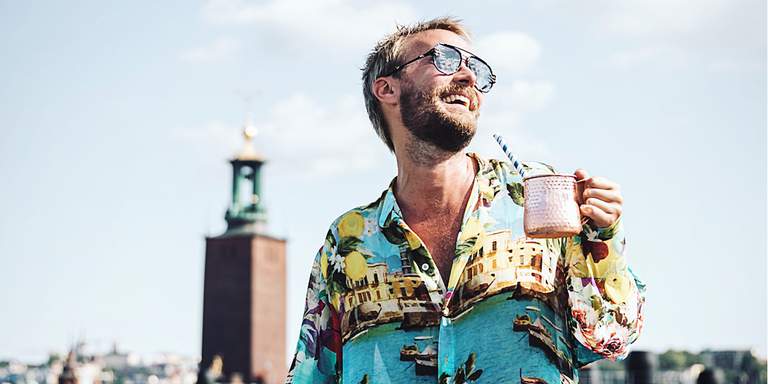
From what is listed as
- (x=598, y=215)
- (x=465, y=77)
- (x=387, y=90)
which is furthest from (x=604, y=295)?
(x=387, y=90)

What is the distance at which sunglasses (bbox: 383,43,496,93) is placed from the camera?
334cm

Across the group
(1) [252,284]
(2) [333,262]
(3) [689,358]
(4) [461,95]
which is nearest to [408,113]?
(4) [461,95]

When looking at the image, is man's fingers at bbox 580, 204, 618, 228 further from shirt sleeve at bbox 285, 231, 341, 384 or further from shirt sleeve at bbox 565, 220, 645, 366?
shirt sleeve at bbox 285, 231, 341, 384

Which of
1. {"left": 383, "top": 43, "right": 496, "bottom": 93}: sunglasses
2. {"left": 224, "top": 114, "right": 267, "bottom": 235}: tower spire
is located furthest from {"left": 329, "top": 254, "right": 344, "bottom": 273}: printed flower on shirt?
{"left": 224, "top": 114, "right": 267, "bottom": 235}: tower spire

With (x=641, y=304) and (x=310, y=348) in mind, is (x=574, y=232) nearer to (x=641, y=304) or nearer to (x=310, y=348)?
(x=641, y=304)

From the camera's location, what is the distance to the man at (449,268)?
3.13 meters

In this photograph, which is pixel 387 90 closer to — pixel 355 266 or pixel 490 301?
pixel 355 266

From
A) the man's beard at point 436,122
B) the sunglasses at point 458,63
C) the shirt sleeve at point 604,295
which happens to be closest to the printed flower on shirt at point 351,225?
the man's beard at point 436,122

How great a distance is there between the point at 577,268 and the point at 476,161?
1.49ft

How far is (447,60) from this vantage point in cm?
335

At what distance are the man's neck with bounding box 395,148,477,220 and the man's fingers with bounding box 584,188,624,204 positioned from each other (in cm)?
41

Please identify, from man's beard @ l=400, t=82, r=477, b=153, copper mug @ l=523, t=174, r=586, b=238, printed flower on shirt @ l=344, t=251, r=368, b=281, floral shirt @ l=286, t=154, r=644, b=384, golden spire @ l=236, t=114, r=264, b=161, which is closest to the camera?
copper mug @ l=523, t=174, r=586, b=238

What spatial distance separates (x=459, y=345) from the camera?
3176 mm

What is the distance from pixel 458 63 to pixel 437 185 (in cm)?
30
